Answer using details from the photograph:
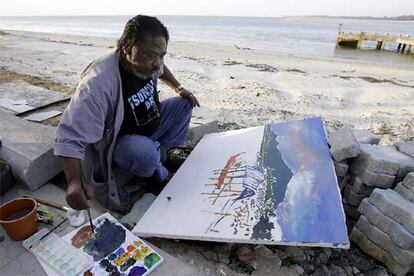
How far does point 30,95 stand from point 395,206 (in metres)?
3.98

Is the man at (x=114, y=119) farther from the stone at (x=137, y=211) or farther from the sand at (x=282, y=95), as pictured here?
the sand at (x=282, y=95)

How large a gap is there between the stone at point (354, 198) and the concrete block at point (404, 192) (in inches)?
11.8

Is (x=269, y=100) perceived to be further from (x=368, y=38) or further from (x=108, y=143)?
(x=368, y=38)

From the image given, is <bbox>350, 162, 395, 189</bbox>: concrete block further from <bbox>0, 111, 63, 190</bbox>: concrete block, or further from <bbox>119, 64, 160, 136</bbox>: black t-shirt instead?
<bbox>0, 111, 63, 190</bbox>: concrete block

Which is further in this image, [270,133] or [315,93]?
[315,93]

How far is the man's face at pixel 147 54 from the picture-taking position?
6.71ft

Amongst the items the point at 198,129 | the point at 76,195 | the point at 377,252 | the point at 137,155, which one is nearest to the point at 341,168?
the point at 377,252

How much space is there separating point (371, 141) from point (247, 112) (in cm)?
252

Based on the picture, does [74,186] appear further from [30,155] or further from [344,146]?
[344,146]

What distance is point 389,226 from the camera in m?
2.07

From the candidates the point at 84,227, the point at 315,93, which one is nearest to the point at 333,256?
the point at 84,227

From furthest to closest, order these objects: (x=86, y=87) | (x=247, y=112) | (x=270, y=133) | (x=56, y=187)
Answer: (x=247, y=112), (x=270, y=133), (x=56, y=187), (x=86, y=87)

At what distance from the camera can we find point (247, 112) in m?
5.17

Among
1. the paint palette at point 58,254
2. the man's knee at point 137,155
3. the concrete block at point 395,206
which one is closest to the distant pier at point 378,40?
the concrete block at point 395,206
